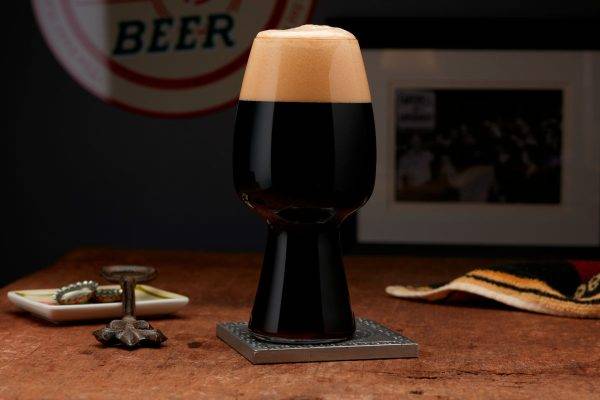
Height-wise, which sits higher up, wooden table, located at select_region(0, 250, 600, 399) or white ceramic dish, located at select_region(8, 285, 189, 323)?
white ceramic dish, located at select_region(8, 285, 189, 323)

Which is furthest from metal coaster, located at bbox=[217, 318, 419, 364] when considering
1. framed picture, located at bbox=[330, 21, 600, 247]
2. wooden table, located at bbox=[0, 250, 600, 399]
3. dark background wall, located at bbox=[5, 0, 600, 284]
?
dark background wall, located at bbox=[5, 0, 600, 284]

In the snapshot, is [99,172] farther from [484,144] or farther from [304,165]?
[304,165]

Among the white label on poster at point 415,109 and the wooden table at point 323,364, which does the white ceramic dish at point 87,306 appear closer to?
the wooden table at point 323,364

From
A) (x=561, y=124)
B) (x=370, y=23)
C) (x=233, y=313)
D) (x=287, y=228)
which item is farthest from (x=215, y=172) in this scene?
(x=287, y=228)

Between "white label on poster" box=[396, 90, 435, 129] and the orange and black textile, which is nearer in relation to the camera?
the orange and black textile

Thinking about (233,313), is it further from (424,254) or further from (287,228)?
(424,254)

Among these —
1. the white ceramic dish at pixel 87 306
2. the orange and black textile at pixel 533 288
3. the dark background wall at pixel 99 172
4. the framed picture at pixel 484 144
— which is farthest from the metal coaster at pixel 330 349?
the dark background wall at pixel 99 172

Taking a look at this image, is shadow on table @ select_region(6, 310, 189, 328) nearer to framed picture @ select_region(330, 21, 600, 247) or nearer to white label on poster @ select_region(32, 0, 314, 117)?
framed picture @ select_region(330, 21, 600, 247)
